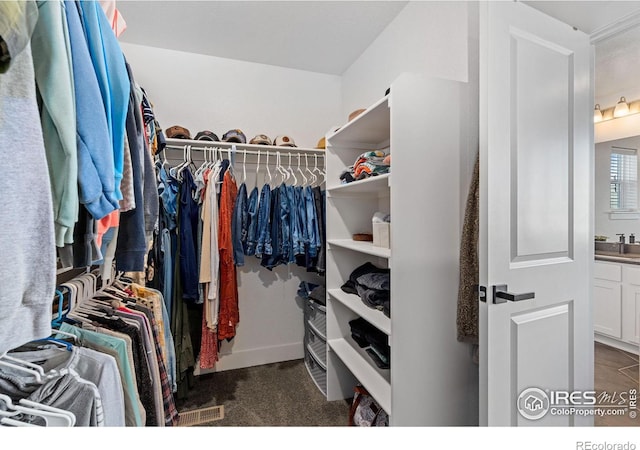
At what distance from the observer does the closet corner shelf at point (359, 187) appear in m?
1.48

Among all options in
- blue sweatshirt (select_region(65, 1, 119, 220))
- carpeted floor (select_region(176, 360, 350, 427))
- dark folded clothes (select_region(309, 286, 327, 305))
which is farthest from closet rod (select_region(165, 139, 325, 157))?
carpeted floor (select_region(176, 360, 350, 427))

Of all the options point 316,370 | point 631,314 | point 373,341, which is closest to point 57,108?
point 373,341

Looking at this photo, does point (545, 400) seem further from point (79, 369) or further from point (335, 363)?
point (79, 369)

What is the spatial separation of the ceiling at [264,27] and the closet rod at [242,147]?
0.78m

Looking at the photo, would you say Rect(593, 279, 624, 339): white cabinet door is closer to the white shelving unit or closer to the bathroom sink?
the bathroom sink

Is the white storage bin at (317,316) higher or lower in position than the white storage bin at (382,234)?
lower

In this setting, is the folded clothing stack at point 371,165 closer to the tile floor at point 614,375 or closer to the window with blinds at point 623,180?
the tile floor at point 614,375

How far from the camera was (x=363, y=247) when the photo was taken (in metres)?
1.57

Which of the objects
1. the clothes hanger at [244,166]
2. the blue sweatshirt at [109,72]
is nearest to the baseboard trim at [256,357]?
the clothes hanger at [244,166]

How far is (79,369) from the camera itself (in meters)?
0.76

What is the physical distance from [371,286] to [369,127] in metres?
0.92

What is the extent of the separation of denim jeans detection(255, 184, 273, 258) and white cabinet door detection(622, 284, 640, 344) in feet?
9.68

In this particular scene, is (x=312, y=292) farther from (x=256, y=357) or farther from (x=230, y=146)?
(x=230, y=146)
